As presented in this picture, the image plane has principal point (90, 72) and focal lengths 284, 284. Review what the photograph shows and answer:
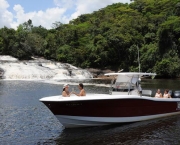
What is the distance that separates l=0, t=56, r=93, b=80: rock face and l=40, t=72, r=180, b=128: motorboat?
42527 millimetres

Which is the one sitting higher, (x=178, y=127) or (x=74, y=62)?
(x=74, y=62)

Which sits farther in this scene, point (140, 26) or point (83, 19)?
Answer: point (83, 19)

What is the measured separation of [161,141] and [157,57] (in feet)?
190

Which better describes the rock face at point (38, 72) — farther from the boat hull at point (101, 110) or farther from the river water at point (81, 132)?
the boat hull at point (101, 110)

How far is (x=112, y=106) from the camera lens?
1565 centimetres

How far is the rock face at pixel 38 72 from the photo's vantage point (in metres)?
58.1

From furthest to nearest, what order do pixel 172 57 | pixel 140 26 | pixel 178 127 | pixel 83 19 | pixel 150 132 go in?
pixel 83 19, pixel 140 26, pixel 172 57, pixel 178 127, pixel 150 132

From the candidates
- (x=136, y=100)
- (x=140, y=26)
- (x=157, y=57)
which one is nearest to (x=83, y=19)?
(x=140, y=26)

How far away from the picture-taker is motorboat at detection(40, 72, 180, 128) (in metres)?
15.0

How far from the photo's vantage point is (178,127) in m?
16.7

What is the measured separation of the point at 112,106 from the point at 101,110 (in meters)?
0.66

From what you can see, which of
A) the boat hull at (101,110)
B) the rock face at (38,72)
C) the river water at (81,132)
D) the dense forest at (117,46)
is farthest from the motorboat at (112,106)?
the dense forest at (117,46)

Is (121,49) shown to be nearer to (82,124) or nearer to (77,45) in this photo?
(77,45)

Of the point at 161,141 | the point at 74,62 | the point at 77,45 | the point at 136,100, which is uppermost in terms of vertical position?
the point at 77,45
